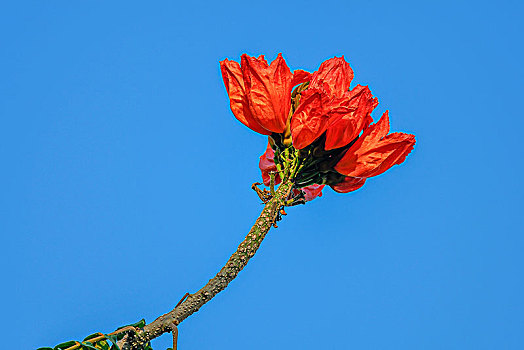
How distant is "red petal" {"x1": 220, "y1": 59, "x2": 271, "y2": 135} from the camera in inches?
78.7

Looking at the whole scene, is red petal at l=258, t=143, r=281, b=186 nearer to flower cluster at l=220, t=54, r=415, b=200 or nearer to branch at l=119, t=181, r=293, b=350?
flower cluster at l=220, t=54, r=415, b=200

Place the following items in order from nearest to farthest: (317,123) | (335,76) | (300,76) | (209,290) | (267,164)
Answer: (209,290) → (317,123) → (335,76) → (300,76) → (267,164)

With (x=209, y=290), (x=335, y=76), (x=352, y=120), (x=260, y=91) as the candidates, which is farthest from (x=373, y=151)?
(x=209, y=290)

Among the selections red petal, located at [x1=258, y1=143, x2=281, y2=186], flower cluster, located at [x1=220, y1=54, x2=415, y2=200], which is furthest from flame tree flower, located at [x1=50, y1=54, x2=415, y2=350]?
red petal, located at [x1=258, y1=143, x2=281, y2=186]

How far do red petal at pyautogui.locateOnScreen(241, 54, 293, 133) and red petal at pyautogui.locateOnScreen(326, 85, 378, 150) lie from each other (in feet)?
0.57

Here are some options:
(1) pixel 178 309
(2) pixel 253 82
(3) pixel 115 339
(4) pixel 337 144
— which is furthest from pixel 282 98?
(3) pixel 115 339

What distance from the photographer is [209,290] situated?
59.4 inches

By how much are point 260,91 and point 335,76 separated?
0.27 meters

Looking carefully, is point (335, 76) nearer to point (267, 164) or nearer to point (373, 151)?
point (373, 151)

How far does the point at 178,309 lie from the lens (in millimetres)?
1481

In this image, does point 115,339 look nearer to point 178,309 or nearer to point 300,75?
point 178,309

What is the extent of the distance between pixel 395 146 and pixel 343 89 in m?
0.25

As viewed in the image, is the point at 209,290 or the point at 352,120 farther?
the point at 352,120

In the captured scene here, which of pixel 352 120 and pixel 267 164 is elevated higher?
pixel 267 164
